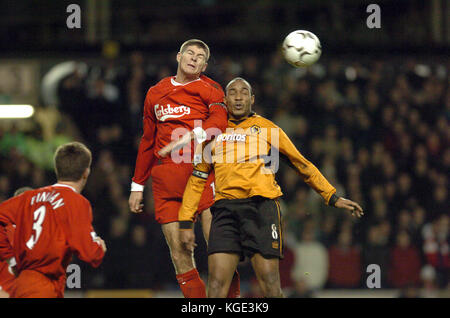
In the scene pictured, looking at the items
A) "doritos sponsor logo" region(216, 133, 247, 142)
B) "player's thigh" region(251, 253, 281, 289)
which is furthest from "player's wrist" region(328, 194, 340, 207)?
"doritos sponsor logo" region(216, 133, 247, 142)

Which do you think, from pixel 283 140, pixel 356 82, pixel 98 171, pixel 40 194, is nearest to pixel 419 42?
pixel 356 82

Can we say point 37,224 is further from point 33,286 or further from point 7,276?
point 7,276

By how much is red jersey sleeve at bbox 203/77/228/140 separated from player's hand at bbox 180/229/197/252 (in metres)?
0.73

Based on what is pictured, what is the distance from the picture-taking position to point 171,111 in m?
5.77

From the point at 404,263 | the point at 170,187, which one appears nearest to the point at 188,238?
the point at 170,187

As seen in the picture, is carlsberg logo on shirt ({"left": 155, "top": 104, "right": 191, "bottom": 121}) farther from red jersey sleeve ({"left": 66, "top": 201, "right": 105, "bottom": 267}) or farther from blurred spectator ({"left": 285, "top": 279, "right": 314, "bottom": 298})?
blurred spectator ({"left": 285, "top": 279, "right": 314, "bottom": 298})

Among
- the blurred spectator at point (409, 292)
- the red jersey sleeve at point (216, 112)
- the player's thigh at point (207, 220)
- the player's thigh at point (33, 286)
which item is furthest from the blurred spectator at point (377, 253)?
the player's thigh at point (33, 286)

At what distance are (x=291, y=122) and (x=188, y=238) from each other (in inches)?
243

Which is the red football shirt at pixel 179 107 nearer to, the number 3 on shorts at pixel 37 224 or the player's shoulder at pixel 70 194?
the player's shoulder at pixel 70 194

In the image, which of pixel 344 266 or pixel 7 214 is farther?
pixel 344 266

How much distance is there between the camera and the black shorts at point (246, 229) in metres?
5.20

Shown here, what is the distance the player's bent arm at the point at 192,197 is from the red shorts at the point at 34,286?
1.13 m

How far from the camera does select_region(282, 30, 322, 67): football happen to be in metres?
6.73

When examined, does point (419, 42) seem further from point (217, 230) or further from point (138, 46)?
point (217, 230)
